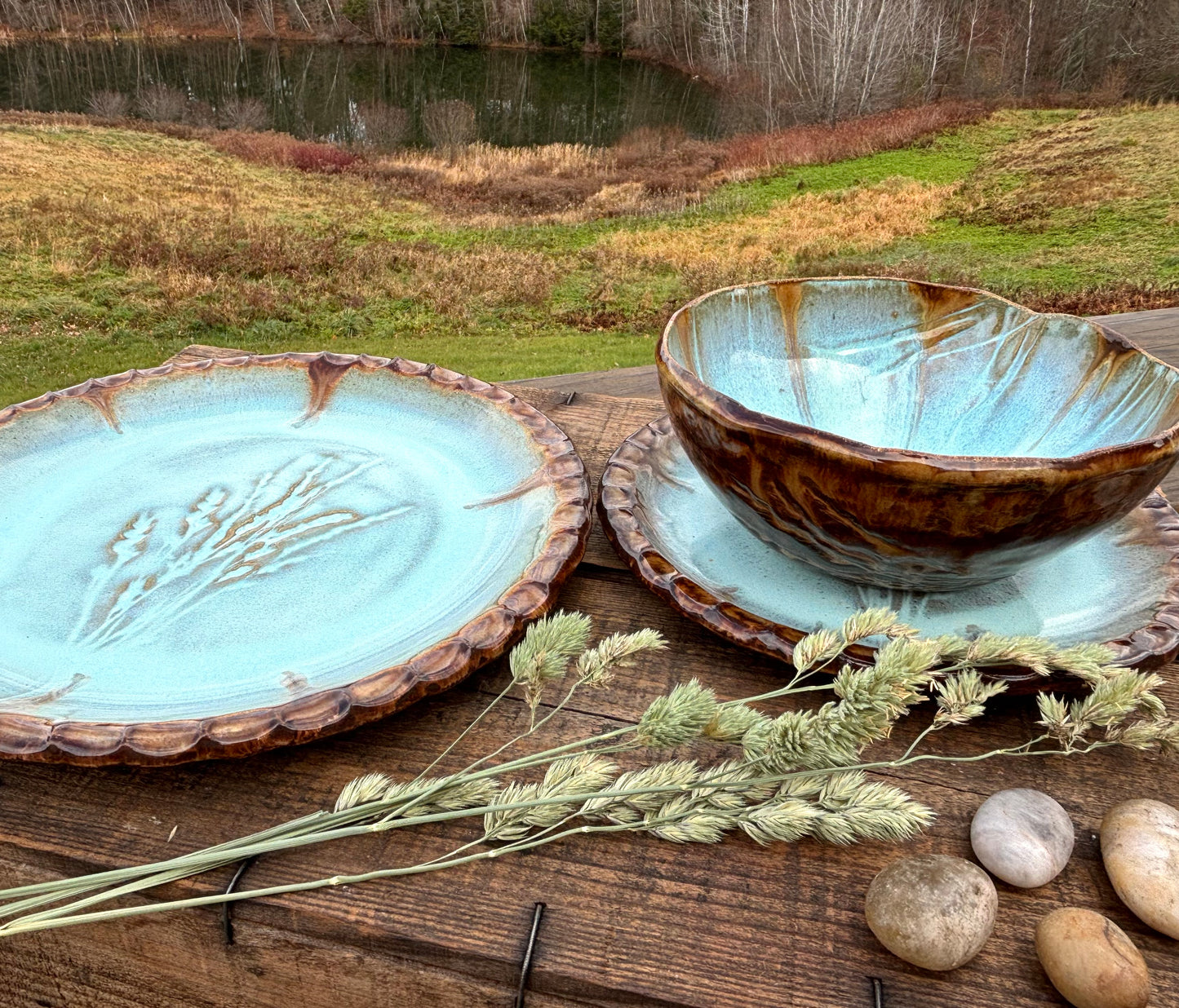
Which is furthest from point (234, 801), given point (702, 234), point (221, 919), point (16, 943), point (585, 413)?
point (702, 234)

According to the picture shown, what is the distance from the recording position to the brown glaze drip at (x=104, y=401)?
5.24 feet

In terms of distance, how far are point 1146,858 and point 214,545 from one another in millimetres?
1260

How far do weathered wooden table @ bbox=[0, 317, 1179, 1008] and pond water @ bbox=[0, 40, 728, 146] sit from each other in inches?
790

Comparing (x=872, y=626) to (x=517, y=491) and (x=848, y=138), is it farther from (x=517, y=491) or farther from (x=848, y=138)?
(x=848, y=138)

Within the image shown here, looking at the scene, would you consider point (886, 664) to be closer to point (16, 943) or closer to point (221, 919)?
point (221, 919)

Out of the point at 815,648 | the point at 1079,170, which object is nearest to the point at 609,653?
the point at 815,648

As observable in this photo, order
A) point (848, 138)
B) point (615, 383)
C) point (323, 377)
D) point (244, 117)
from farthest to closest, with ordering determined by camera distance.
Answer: point (244, 117), point (848, 138), point (615, 383), point (323, 377)

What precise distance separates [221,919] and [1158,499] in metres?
1.45

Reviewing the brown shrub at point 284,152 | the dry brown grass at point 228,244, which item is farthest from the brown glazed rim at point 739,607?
the brown shrub at point 284,152

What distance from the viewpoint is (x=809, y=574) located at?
127cm

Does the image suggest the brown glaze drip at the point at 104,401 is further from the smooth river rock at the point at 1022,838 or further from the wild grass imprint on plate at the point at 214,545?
the smooth river rock at the point at 1022,838


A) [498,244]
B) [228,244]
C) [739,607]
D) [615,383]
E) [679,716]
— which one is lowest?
[498,244]

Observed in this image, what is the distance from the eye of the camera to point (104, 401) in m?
1.62

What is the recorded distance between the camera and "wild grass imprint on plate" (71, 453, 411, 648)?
1.19 metres
